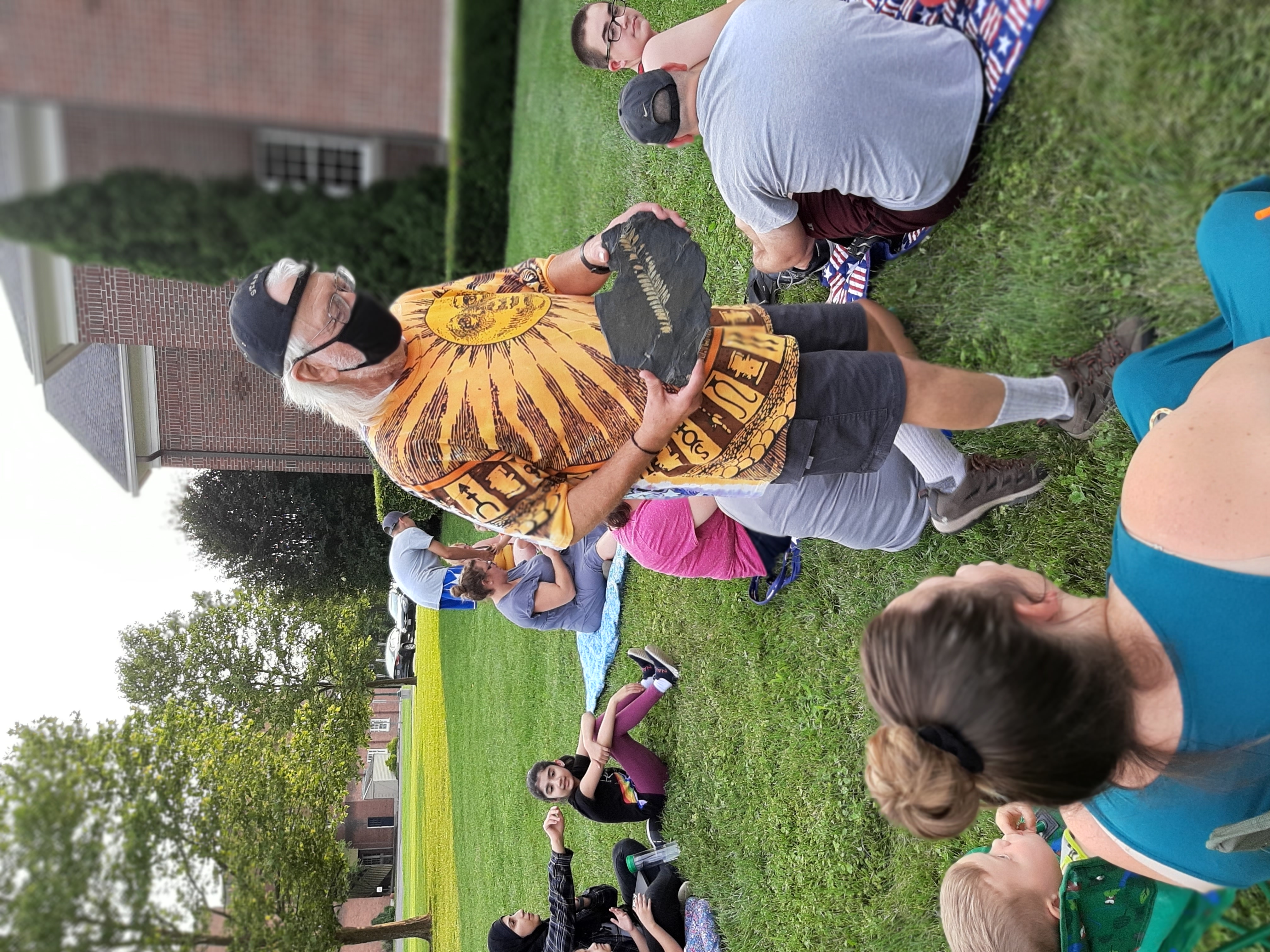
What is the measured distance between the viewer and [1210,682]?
1.69 metres

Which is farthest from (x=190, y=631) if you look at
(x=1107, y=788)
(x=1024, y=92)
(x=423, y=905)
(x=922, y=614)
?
(x=423, y=905)

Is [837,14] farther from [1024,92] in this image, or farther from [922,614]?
[922,614]

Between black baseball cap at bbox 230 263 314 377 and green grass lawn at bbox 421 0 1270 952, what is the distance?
0.42 metres

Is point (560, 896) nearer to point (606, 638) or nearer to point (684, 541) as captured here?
point (606, 638)

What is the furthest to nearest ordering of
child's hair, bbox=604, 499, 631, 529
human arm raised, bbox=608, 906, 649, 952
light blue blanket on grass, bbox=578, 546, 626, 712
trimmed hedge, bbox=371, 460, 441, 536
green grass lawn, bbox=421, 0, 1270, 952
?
1. light blue blanket on grass, bbox=578, 546, 626, 712
2. human arm raised, bbox=608, 906, 649, 952
3. trimmed hedge, bbox=371, 460, 441, 536
4. child's hair, bbox=604, 499, 631, 529
5. green grass lawn, bbox=421, 0, 1270, 952

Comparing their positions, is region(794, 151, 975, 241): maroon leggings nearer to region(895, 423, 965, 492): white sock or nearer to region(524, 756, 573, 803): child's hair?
region(895, 423, 965, 492): white sock

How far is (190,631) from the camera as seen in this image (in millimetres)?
3803

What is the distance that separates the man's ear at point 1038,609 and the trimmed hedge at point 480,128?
4.40 feet

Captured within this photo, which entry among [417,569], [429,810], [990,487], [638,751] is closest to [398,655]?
[429,810]

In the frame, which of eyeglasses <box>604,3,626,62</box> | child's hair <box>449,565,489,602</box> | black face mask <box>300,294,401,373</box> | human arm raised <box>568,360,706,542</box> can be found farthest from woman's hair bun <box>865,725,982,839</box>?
child's hair <box>449,565,489,602</box>

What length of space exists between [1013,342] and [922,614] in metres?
1.94

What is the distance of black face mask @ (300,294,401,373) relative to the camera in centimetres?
126

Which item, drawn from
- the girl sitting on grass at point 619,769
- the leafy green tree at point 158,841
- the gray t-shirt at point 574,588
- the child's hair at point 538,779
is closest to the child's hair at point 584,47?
the leafy green tree at point 158,841

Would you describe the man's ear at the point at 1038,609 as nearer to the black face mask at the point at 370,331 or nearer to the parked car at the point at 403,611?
the black face mask at the point at 370,331
